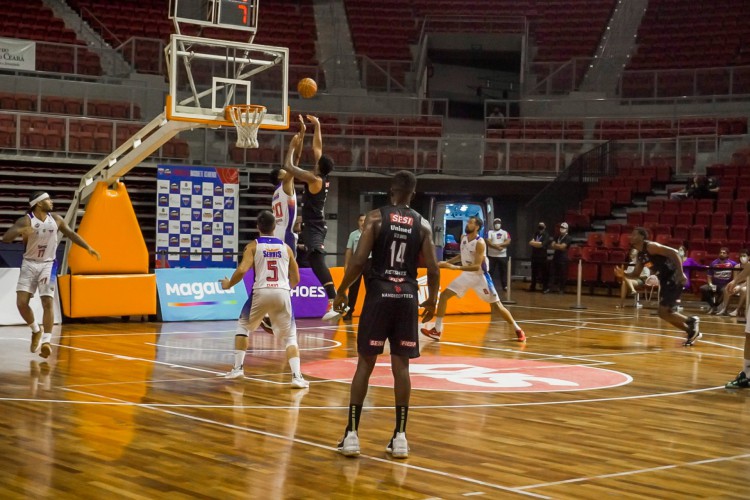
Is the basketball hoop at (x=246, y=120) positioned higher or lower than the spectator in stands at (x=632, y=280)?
higher

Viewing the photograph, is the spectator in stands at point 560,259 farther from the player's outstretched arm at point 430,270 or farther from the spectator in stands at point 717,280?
the player's outstretched arm at point 430,270

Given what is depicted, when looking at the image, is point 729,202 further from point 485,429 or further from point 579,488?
point 579,488

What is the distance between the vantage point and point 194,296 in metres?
17.1

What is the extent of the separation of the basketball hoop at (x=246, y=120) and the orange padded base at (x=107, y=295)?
305 centimetres

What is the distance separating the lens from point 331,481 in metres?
6.19

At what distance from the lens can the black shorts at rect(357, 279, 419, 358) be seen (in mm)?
6938

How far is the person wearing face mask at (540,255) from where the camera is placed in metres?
24.9

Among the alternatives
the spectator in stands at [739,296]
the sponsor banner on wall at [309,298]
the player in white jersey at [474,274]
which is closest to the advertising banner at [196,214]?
the sponsor banner on wall at [309,298]

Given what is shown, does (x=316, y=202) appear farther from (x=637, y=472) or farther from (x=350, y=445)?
(x=637, y=472)

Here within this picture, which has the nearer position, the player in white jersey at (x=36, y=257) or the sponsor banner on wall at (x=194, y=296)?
the player in white jersey at (x=36, y=257)

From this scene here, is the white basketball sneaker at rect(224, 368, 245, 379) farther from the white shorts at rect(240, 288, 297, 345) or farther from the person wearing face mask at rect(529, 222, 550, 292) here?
the person wearing face mask at rect(529, 222, 550, 292)

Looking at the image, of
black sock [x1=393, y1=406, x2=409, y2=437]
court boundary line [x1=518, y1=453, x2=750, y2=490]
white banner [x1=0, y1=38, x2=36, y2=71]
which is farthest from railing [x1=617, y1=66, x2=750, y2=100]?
black sock [x1=393, y1=406, x2=409, y2=437]

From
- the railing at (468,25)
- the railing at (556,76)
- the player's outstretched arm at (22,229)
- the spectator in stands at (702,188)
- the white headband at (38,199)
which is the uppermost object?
the railing at (468,25)

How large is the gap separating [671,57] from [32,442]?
2695 centimetres
